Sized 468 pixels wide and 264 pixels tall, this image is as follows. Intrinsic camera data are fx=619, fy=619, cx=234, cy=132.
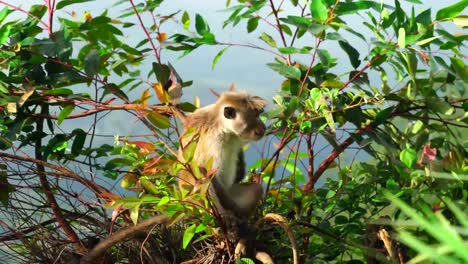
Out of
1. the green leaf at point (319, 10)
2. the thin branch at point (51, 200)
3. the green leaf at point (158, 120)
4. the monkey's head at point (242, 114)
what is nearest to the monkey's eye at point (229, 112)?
the monkey's head at point (242, 114)

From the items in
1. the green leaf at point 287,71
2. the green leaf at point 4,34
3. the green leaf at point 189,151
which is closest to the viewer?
the green leaf at point 189,151

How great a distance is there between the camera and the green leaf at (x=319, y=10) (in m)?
2.37

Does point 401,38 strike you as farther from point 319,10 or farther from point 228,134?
point 228,134

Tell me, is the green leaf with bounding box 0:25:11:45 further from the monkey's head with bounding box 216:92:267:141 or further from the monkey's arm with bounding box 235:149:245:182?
the monkey's arm with bounding box 235:149:245:182

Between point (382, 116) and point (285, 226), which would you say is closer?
point (285, 226)

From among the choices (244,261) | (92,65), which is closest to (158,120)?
(92,65)

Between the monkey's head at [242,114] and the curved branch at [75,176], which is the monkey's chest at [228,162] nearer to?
the monkey's head at [242,114]

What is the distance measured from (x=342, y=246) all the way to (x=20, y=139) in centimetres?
170

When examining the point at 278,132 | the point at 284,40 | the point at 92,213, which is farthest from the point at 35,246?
the point at 284,40

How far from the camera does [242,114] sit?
10.0 feet

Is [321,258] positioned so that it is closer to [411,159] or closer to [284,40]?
[411,159]

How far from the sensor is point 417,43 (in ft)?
7.78

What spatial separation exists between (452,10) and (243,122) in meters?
1.13

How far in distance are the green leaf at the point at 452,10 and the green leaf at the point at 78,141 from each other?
178 centimetres
